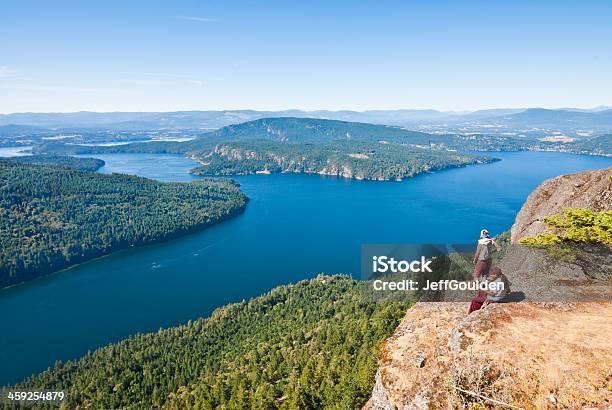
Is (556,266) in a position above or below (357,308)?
above

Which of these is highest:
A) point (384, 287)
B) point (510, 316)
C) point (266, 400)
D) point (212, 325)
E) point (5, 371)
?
point (510, 316)

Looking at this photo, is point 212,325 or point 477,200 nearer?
point 212,325

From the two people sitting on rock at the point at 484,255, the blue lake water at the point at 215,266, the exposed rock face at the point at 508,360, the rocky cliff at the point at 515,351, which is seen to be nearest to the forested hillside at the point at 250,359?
the blue lake water at the point at 215,266

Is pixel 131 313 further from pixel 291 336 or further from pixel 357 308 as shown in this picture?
pixel 357 308

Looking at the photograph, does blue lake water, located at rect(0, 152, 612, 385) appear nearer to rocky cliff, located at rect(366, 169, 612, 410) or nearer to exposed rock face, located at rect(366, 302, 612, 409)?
rocky cliff, located at rect(366, 169, 612, 410)

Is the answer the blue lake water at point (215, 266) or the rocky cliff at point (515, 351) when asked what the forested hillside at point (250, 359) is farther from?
the rocky cliff at point (515, 351)

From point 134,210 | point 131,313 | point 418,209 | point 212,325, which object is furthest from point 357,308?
point 134,210

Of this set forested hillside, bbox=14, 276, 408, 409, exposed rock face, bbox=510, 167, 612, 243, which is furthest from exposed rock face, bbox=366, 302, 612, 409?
forested hillside, bbox=14, 276, 408, 409

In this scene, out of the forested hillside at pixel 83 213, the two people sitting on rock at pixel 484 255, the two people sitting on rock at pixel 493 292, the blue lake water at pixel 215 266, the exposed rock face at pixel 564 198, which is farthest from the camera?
the forested hillside at pixel 83 213
